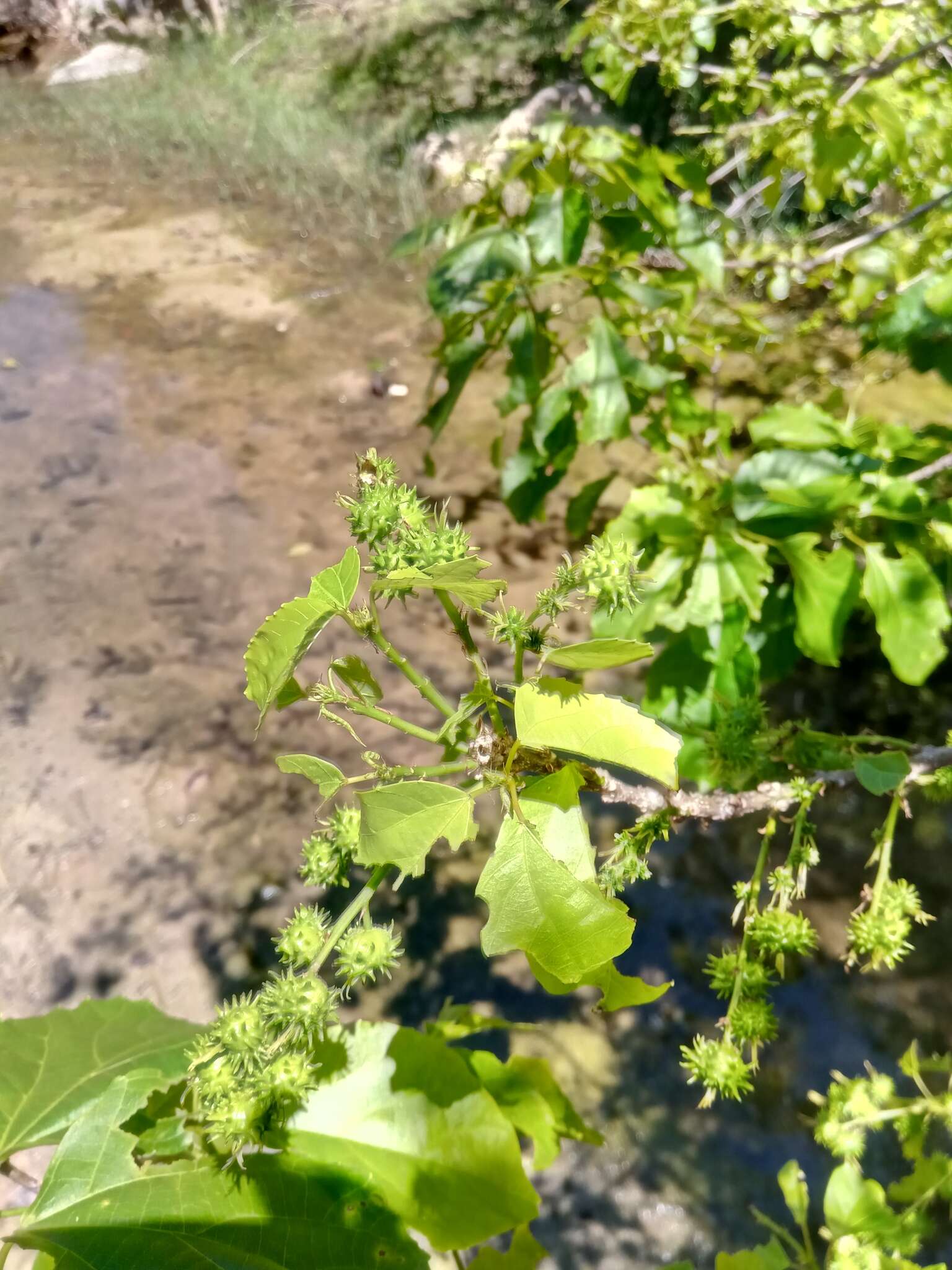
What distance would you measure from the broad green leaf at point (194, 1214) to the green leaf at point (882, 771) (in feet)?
1.68

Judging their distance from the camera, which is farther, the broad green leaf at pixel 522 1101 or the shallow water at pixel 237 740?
the shallow water at pixel 237 740

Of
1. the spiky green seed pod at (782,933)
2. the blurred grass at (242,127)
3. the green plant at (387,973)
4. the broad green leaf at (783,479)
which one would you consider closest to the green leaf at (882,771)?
the green plant at (387,973)

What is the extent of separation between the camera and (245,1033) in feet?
1.71

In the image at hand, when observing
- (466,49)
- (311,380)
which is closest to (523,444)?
(311,380)

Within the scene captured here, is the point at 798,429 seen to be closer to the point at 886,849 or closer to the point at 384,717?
the point at 886,849

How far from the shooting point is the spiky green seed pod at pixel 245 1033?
0.52 m

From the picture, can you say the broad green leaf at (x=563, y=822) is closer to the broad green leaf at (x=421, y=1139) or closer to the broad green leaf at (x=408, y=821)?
the broad green leaf at (x=408, y=821)

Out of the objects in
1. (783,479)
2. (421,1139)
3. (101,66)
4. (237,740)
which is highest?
(101,66)

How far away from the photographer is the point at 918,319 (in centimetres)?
114

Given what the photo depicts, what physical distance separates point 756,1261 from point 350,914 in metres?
0.50

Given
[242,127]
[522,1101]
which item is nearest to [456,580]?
[522,1101]

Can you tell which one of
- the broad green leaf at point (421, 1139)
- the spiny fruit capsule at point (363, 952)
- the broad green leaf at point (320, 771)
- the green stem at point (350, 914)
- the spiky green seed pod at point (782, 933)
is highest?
the broad green leaf at point (320, 771)

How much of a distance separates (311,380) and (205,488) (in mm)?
741

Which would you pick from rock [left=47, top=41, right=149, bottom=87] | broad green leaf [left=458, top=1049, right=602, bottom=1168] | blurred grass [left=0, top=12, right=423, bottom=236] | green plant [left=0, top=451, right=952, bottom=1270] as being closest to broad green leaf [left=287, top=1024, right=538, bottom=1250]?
green plant [left=0, top=451, right=952, bottom=1270]
